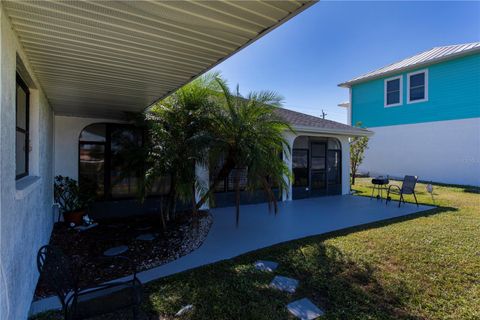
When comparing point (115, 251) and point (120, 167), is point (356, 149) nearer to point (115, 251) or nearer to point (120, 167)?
point (120, 167)

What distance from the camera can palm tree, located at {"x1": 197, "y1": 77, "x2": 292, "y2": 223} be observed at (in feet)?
18.1

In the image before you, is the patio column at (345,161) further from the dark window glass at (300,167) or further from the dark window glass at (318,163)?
the dark window glass at (300,167)

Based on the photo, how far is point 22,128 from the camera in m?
3.41

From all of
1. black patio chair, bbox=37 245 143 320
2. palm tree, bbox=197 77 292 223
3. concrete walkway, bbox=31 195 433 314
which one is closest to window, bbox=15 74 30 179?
black patio chair, bbox=37 245 143 320

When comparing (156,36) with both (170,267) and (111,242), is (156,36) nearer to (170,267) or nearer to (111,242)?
(170,267)

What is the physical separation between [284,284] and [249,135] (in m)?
3.06

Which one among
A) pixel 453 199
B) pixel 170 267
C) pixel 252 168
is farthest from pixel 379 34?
pixel 170 267

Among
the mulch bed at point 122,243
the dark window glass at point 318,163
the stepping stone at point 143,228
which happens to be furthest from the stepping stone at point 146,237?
the dark window glass at point 318,163

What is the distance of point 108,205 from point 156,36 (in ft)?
21.2

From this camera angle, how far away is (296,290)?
358 centimetres

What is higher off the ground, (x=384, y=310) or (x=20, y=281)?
(x=20, y=281)

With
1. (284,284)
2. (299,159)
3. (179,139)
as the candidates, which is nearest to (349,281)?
(284,284)

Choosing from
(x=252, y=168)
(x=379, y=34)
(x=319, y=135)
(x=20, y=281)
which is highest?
(x=379, y=34)

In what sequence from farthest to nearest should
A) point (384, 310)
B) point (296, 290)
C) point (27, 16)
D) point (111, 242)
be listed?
1. point (111, 242)
2. point (296, 290)
3. point (384, 310)
4. point (27, 16)
